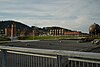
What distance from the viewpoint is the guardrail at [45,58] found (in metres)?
3.99

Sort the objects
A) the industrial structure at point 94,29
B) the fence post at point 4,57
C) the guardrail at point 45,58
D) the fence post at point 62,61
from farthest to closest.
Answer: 1. the industrial structure at point 94,29
2. the fence post at point 4,57
3. the fence post at point 62,61
4. the guardrail at point 45,58

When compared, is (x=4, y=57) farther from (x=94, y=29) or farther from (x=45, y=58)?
(x=94, y=29)

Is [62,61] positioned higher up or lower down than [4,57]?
higher up

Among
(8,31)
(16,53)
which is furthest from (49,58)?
(8,31)

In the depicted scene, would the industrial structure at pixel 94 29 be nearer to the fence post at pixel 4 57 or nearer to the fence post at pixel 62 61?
the fence post at pixel 4 57

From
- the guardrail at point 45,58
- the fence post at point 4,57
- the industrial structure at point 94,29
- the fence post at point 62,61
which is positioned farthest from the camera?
the industrial structure at point 94,29

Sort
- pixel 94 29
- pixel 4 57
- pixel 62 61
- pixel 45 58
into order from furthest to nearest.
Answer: pixel 94 29
pixel 4 57
pixel 45 58
pixel 62 61

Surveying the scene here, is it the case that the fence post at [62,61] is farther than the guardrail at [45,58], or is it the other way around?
the fence post at [62,61]

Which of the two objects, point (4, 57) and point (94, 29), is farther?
point (94, 29)

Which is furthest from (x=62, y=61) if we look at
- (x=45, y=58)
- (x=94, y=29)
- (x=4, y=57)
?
(x=94, y=29)

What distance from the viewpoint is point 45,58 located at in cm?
510

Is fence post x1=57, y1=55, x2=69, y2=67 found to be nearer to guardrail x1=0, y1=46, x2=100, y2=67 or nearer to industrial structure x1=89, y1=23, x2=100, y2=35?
guardrail x1=0, y1=46, x2=100, y2=67

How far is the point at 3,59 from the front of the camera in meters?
6.35

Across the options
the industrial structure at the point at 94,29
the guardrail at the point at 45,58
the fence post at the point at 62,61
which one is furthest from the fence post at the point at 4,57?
the industrial structure at the point at 94,29
